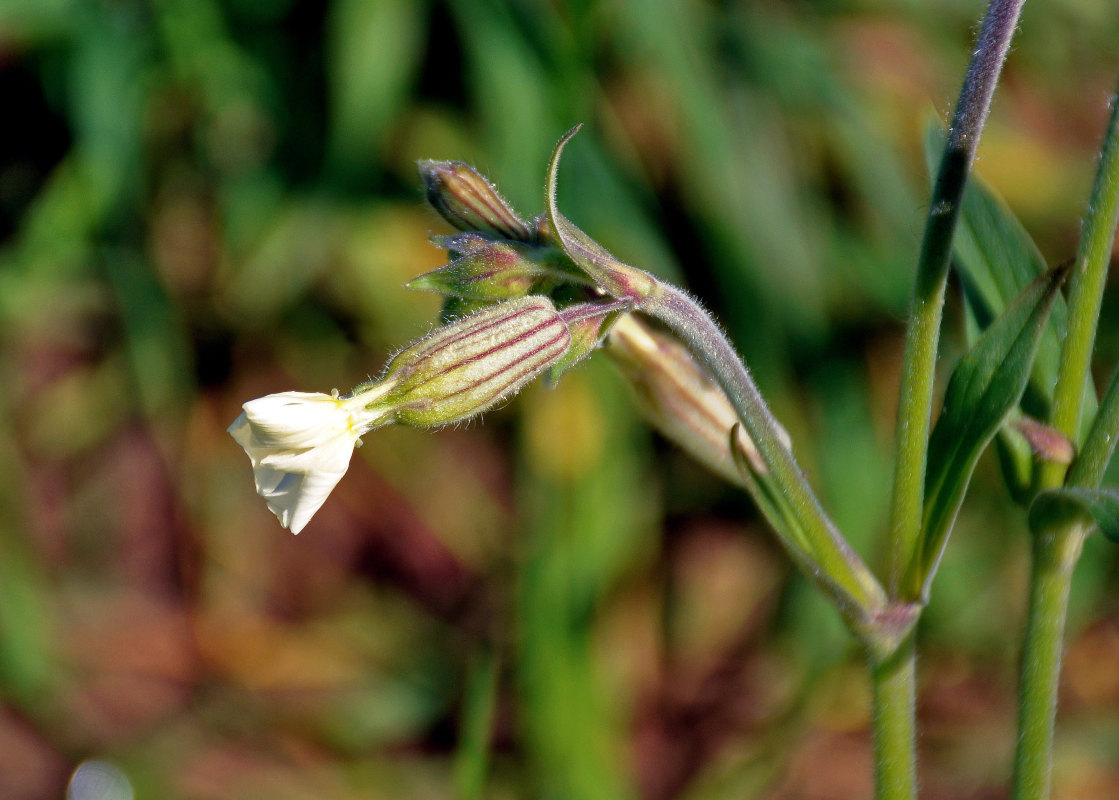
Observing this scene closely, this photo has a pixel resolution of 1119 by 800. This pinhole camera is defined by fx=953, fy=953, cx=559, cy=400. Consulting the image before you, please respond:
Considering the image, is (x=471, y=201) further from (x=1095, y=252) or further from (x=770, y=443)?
(x=1095, y=252)

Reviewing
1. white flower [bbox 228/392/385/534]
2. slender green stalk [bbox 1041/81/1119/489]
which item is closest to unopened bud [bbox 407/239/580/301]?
white flower [bbox 228/392/385/534]

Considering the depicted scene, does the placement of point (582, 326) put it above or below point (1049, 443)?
above

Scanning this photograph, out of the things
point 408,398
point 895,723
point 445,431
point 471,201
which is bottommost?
point 445,431

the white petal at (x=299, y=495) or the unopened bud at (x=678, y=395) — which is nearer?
the white petal at (x=299, y=495)

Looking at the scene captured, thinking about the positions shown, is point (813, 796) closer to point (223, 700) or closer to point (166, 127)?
point (223, 700)

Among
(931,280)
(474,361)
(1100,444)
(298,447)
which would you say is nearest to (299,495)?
(298,447)

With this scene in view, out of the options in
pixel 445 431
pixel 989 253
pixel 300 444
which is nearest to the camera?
pixel 300 444

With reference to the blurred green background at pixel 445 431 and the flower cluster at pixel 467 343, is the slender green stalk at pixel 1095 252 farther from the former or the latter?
the blurred green background at pixel 445 431

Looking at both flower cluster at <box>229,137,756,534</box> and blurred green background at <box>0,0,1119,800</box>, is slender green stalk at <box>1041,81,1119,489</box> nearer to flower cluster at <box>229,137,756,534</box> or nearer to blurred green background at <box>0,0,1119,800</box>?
flower cluster at <box>229,137,756,534</box>

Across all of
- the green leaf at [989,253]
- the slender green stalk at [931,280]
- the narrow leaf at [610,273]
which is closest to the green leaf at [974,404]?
the slender green stalk at [931,280]
